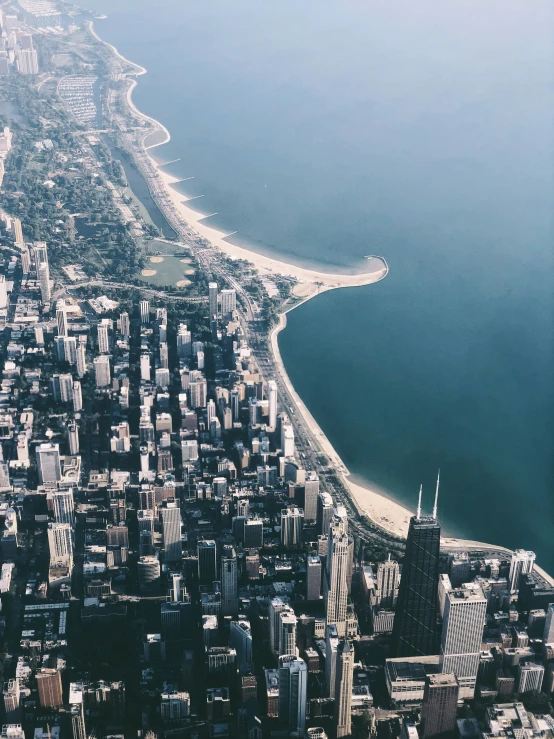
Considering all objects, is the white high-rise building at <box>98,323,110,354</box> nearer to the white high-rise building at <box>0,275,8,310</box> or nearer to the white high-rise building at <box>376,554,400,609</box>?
the white high-rise building at <box>0,275,8,310</box>

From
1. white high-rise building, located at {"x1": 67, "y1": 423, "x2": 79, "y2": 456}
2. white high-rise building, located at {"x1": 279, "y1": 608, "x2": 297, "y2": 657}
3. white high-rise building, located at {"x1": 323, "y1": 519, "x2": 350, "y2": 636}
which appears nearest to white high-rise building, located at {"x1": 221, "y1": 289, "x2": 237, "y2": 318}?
white high-rise building, located at {"x1": 67, "y1": 423, "x2": 79, "y2": 456}

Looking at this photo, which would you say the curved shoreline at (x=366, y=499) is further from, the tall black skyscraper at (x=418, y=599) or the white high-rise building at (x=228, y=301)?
the white high-rise building at (x=228, y=301)

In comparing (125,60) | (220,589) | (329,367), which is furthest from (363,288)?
(125,60)

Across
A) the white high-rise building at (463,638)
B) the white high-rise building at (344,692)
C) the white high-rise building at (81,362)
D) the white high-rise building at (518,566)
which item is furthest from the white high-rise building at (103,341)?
the white high-rise building at (344,692)

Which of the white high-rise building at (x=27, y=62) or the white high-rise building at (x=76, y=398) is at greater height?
the white high-rise building at (x=27, y=62)

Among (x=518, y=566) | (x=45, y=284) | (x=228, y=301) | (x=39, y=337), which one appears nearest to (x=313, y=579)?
(x=518, y=566)

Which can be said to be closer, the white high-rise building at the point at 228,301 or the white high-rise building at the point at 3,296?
the white high-rise building at the point at 228,301

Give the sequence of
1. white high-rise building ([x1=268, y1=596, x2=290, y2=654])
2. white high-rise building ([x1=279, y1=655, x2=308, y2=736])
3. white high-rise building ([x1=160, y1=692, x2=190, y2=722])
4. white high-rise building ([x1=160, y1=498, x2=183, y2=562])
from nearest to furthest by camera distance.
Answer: white high-rise building ([x1=279, y1=655, x2=308, y2=736])
white high-rise building ([x1=160, y1=692, x2=190, y2=722])
white high-rise building ([x1=268, y1=596, x2=290, y2=654])
white high-rise building ([x1=160, y1=498, x2=183, y2=562])
